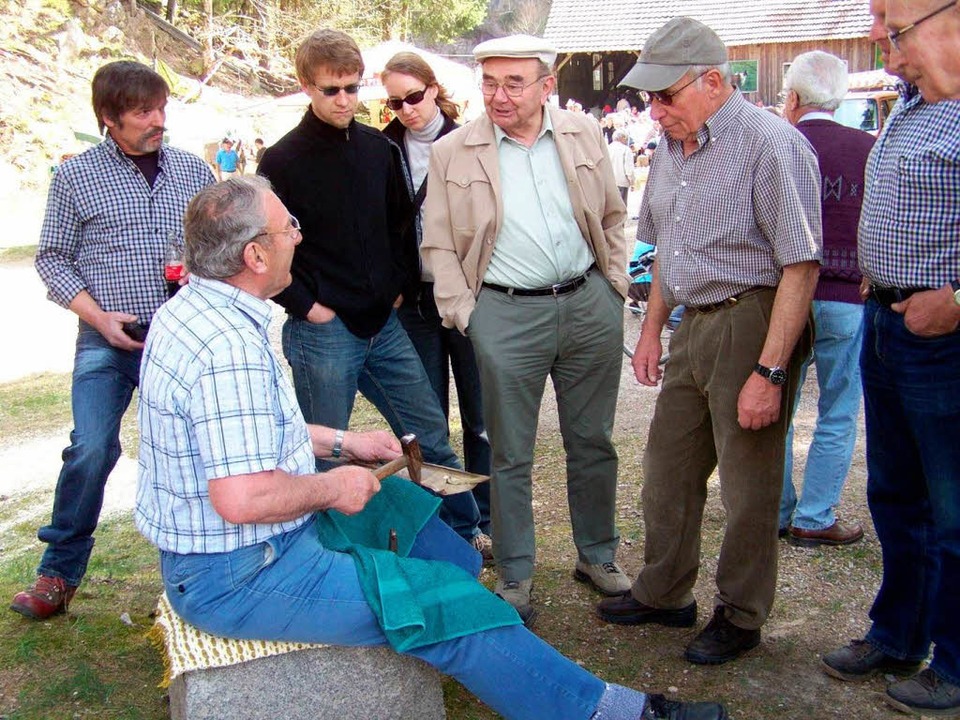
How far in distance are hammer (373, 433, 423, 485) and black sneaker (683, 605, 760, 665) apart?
3.77ft

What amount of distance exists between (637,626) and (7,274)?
12.4 meters

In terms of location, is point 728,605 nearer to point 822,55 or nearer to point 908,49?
point 908,49

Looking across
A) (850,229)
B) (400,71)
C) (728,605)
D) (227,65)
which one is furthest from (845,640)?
(227,65)

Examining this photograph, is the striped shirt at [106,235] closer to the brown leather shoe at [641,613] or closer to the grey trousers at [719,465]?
the grey trousers at [719,465]

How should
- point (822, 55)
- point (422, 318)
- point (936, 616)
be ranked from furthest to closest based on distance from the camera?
point (422, 318)
point (822, 55)
point (936, 616)

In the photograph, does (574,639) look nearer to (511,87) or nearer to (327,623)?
(327,623)

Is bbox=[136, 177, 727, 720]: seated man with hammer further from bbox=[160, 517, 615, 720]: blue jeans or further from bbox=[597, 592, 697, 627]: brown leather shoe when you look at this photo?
bbox=[597, 592, 697, 627]: brown leather shoe

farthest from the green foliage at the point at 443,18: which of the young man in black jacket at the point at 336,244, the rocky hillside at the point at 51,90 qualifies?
the young man in black jacket at the point at 336,244

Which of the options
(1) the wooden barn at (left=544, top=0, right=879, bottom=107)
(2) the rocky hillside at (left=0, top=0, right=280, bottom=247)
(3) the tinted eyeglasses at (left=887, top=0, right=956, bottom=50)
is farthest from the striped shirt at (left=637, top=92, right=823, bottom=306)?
(1) the wooden barn at (left=544, top=0, right=879, bottom=107)

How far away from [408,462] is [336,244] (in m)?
1.12

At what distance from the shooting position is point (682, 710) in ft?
9.30

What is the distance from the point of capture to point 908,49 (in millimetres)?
2678

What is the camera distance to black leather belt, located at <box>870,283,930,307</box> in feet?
9.29

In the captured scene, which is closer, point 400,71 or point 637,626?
point 637,626
